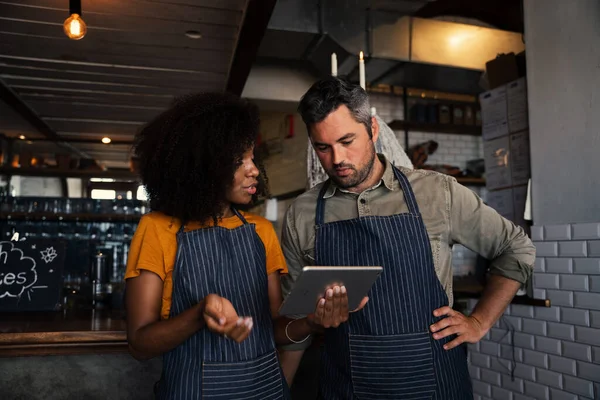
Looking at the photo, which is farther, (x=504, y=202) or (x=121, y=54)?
(x=121, y=54)

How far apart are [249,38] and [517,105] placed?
202 centimetres

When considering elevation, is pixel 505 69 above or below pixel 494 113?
above

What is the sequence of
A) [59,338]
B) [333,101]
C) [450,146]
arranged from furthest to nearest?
[450,146] < [59,338] < [333,101]

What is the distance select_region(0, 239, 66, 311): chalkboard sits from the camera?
2635 millimetres

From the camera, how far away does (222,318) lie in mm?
1265

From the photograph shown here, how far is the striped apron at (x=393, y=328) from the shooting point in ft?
5.72

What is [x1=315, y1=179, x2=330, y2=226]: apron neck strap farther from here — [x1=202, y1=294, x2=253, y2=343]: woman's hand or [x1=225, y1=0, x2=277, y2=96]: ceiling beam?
[x1=225, y1=0, x2=277, y2=96]: ceiling beam

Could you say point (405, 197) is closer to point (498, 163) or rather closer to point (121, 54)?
point (498, 163)

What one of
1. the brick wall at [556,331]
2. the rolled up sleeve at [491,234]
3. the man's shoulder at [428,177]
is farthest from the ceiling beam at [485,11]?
the rolled up sleeve at [491,234]

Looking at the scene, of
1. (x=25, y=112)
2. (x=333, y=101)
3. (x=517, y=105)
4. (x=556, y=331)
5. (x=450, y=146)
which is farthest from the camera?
(x=450, y=146)

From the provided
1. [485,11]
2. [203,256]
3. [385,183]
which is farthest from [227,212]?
[485,11]

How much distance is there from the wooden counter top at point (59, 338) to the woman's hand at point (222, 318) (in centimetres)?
117

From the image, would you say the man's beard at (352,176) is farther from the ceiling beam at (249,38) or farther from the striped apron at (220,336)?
the ceiling beam at (249,38)

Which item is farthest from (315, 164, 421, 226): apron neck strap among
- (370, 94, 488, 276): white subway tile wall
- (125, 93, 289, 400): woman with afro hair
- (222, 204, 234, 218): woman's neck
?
(370, 94, 488, 276): white subway tile wall
